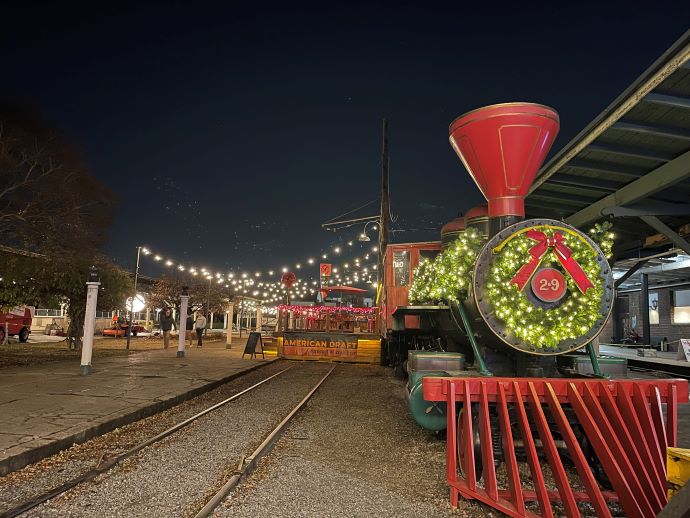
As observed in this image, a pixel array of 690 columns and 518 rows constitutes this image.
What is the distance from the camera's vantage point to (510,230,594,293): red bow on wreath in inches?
167

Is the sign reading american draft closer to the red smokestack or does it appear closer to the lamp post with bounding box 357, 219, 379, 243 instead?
the lamp post with bounding box 357, 219, 379, 243

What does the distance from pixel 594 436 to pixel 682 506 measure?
143 centimetres

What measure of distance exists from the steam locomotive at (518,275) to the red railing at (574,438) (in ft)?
1.92

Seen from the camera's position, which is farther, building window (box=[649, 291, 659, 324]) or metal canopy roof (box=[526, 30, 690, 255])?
building window (box=[649, 291, 659, 324])

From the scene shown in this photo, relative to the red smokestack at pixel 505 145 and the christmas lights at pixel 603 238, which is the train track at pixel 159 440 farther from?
the christmas lights at pixel 603 238

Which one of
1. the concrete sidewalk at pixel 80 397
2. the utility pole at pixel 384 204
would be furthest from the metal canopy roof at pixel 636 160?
the utility pole at pixel 384 204

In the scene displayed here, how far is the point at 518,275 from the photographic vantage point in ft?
13.9

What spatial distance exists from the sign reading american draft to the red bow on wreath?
10822 mm

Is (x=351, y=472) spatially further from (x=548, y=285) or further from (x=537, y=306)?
(x=548, y=285)

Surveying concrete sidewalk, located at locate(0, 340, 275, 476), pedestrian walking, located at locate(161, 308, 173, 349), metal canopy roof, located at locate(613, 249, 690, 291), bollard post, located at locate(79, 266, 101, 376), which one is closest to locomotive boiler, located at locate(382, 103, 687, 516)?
concrete sidewalk, located at locate(0, 340, 275, 476)

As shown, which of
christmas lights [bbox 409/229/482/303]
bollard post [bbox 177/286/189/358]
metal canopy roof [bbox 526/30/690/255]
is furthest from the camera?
bollard post [bbox 177/286/189/358]

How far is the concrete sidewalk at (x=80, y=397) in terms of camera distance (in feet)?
14.7

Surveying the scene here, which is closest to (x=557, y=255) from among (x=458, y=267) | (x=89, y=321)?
(x=458, y=267)

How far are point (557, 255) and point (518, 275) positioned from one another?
1.40 ft
